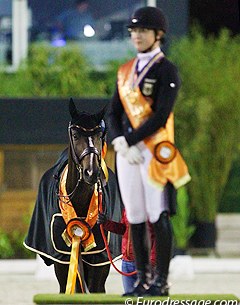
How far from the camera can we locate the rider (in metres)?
6.71

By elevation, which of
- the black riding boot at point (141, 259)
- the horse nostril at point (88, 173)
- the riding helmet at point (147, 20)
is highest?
the riding helmet at point (147, 20)

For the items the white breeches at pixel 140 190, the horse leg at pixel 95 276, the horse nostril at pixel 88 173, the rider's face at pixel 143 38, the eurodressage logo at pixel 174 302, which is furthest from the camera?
the horse leg at pixel 95 276

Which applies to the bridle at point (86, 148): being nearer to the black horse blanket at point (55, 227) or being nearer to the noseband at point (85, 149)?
the noseband at point (85, 149)

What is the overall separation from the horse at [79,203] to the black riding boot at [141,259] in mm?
865

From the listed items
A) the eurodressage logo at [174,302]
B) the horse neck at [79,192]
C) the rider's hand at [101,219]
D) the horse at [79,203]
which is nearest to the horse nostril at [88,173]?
the horse at [79,203]

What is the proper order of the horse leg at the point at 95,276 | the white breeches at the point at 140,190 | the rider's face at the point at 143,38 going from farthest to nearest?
the horse leg at the point at 95,276 → the rider's face at the point at 143,38 → the white breeches at the point at 140,190

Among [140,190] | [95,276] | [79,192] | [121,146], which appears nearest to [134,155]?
[121,146]

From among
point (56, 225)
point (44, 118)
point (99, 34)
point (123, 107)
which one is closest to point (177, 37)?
point (99, 34)

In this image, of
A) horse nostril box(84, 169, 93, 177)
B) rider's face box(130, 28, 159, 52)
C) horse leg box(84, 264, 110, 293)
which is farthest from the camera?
horse leg box(84, 264, 110, 293)

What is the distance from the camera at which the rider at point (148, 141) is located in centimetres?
671

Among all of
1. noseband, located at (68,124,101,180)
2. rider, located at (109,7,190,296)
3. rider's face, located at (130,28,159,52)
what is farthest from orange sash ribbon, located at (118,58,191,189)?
noseband, located at (68,124,101,180)

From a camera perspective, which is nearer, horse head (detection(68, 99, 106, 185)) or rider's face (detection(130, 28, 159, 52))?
rider's face (detection(130, 28, 159, 52))

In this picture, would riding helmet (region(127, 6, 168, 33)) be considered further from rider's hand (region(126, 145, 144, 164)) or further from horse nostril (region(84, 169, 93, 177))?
horse nostril (region(84, 169, 93, 177))

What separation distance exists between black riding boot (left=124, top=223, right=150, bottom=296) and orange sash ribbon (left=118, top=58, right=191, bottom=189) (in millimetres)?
345
